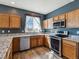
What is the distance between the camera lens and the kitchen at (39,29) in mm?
3249

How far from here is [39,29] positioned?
20.6 ft

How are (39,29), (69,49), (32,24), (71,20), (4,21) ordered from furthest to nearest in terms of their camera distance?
(39,29) → (32,24) → (4,21) → (71,20) → (69,49)

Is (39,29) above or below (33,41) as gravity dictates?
above

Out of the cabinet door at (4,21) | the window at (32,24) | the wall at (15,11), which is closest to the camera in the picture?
the cabinet door at (4,21)

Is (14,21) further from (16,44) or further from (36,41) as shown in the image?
(36,41)

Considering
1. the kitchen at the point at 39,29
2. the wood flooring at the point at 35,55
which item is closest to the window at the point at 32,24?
the kitchen at the point at 39,29

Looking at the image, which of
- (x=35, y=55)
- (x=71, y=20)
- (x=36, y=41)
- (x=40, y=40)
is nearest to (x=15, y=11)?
(x=36, y=41)

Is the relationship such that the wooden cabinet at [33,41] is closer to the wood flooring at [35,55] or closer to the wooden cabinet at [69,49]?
the wood flooring at [35,55]

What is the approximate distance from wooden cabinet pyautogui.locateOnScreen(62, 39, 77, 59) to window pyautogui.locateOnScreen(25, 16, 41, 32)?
2.96 meters

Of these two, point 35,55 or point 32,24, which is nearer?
point 35,55

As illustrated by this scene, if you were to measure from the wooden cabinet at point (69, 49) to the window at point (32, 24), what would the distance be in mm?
2956

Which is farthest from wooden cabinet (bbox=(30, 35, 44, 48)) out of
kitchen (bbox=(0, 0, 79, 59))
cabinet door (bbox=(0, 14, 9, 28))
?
cabinet door (bbox=(0, 14, 9, 28))

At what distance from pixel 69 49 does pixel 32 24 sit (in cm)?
352

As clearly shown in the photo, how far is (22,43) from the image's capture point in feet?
14.6
